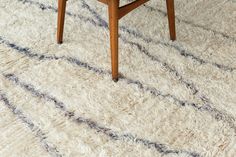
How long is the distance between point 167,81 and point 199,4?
2.32 ft

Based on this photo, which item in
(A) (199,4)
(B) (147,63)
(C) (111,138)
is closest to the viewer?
(C) (111,138)

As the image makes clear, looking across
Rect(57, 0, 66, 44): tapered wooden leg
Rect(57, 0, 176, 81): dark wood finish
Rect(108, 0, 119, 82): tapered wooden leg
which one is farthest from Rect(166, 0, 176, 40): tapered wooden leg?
Rect(57, 0, 66, 44): tapered wooden leg

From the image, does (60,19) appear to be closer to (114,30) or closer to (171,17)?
(114,30)

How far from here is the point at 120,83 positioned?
1485mm

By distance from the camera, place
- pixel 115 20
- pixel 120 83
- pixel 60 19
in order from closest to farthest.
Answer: pixel 115 20 → pixel 120 83 → pixel 60 19

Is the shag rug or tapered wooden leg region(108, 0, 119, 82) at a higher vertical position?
tapered wooden leg region(108, 0, 119, 82)

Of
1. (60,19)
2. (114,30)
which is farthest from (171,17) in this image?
(60,19)

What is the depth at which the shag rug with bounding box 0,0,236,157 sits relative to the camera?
4.06 ft

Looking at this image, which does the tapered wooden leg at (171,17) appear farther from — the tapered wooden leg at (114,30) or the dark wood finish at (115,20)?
the tapered wooden leg at (114,30)

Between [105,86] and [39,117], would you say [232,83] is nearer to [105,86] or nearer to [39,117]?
[105,86]

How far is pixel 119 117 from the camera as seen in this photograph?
1.33m

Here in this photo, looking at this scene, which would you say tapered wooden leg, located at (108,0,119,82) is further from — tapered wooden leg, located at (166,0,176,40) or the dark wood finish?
tapered wooden leg, located at (166,0,176,40)

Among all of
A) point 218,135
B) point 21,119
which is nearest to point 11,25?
point 21,119

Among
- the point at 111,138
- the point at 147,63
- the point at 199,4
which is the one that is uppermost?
the point at 199,4
